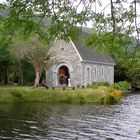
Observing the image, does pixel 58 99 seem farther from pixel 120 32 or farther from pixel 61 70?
pixel 120 32

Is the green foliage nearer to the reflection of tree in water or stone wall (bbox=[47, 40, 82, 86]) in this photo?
the reflection of tree in water

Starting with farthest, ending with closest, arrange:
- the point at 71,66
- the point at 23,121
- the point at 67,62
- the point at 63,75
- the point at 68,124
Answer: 1. the point at 63,75
2. the point at 67,62
3. the point at 71,66
4. the point at 23,121
5. the point at 68,124

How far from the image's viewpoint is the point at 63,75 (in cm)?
6191

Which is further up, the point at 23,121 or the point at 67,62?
the point at 67,62

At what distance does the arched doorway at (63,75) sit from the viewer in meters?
61.4

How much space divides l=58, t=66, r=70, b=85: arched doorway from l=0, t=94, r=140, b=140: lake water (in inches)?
1055

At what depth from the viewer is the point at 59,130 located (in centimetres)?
2231

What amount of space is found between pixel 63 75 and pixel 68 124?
37134mm

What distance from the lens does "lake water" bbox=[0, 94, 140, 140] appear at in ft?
67.8

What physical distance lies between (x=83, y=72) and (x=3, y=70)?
12.0 metres

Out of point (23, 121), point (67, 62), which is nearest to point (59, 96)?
point (23, 121)

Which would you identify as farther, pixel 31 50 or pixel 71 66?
pixel 71 66

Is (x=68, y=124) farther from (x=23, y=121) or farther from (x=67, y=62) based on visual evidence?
(x=67, y=62)

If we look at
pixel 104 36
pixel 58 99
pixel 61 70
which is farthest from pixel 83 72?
pixel 104 36
